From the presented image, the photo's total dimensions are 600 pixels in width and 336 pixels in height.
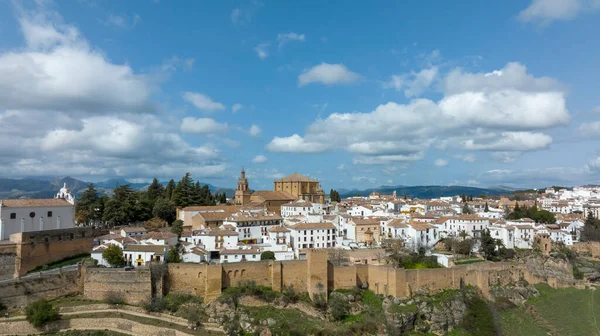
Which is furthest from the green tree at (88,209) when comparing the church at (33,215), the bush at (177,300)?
the bush at (177,300)

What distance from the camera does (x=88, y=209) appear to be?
44500 millimetres

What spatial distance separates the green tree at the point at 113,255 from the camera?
29202 millimetres

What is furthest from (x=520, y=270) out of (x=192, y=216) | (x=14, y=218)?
(x=14, y=218)

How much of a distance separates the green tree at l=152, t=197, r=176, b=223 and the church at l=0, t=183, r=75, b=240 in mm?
10248

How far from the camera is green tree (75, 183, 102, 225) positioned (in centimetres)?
4303

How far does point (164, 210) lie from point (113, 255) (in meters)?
16.0

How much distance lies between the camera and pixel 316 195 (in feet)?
201

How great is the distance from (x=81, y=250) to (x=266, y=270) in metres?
15.0

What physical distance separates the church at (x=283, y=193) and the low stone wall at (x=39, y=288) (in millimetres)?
27384

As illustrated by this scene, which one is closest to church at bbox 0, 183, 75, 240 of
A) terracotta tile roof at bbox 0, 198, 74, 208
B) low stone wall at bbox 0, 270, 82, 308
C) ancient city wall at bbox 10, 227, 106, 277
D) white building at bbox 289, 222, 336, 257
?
terracotta tile roof at bbox 0, 198, 74, 208

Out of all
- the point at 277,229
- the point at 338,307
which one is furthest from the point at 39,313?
the point at 277,229

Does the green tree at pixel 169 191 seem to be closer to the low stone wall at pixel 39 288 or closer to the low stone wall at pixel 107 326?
the low stone wall at pixel 39 288

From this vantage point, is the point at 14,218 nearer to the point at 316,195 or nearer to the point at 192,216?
the point at 192,216

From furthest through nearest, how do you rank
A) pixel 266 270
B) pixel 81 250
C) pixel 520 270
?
pixel 520 270 < pixel 81 250 < pixel 266 270
